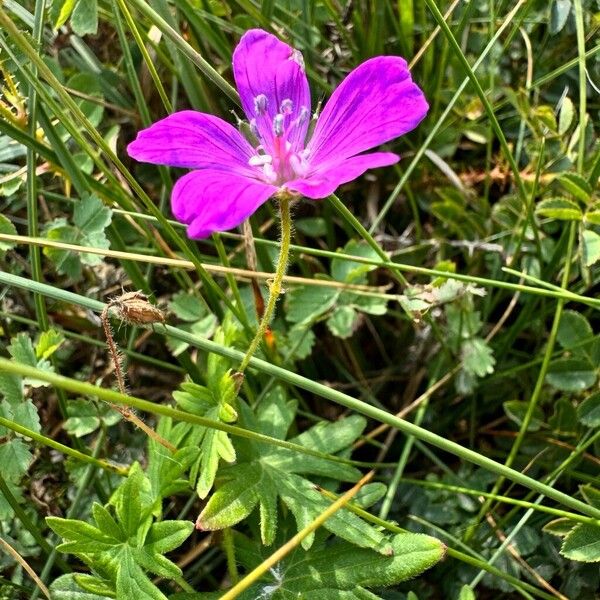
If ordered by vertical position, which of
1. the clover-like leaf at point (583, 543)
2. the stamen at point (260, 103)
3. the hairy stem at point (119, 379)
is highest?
the stamen at point (260, 103)

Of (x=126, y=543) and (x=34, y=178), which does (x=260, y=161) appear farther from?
(x=126, y=543)

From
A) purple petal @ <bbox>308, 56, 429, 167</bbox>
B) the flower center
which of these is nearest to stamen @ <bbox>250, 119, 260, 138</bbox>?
the flower center

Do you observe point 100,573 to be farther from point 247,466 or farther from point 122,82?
point 122,82

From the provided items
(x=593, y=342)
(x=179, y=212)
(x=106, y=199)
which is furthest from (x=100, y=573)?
(x=593, y=342)

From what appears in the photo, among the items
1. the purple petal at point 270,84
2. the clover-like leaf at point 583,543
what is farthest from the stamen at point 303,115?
the clover-like leaf at point 583,543

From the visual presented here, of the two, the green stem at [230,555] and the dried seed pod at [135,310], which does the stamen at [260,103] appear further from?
the green stem at [230,555]

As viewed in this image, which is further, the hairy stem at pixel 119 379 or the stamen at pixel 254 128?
the stamen at pixel 254 128
